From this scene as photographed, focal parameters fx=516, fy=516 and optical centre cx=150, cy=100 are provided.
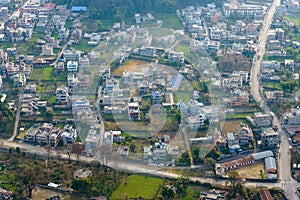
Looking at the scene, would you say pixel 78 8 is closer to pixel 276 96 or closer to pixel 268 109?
pixel 276 96

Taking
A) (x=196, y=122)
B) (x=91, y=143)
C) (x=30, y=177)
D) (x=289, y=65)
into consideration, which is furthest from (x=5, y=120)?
(x=289, y=65)

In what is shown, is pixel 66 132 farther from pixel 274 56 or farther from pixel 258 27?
pixel 258 27

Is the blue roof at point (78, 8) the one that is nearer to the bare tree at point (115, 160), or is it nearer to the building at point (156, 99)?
the building at point (156, 99)

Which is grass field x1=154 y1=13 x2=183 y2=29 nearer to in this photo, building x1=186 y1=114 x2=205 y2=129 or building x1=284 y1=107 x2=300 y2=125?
building x1=186 y1=114 x2=205 y2=129

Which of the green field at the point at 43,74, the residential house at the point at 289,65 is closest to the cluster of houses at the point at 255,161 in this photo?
the residential house at the point at 289,65

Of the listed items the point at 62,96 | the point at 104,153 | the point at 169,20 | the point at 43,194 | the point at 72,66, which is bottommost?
the point at 43,194

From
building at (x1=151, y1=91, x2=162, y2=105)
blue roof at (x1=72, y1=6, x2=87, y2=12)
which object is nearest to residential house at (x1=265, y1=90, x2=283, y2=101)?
building at (x1=151, y1=91, x2=162, y2=105)
